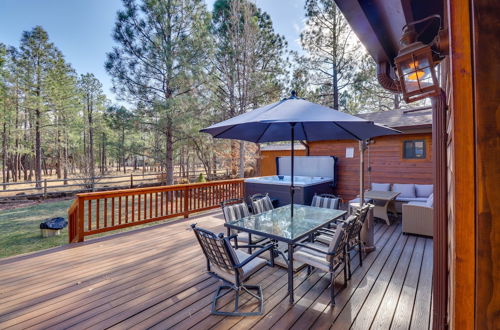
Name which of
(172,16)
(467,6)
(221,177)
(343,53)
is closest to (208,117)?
(172,16)

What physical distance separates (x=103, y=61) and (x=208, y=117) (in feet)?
15.8

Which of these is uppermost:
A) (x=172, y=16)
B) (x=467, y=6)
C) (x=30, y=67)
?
(x=172, y=16)

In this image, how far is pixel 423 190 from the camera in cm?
582

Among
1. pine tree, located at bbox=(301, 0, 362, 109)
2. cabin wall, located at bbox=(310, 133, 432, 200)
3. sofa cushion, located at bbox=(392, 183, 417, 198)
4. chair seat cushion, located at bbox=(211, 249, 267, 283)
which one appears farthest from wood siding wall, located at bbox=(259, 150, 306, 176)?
chair seat cushion, located at bbox=(211, 249, 267, 283)

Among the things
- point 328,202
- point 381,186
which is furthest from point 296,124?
point 381,186

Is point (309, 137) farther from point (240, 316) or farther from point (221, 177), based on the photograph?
point (221, 177)

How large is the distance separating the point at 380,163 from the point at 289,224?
5.20 m

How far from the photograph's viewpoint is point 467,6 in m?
0.61

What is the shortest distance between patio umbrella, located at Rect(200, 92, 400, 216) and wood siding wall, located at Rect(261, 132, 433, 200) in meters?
3.43

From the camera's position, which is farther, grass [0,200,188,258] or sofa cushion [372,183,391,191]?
sofa cushion [372,183,391,191]

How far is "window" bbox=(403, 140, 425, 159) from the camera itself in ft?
20.6

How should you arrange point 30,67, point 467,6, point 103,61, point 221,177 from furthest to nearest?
point 221,177 → point 30,67 → point 103,61 → point 467,6

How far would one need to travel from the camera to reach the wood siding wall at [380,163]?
622cm

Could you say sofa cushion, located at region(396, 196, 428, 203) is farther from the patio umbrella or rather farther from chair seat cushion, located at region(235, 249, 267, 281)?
chair seat cushion, located at region(235, 249, 267, 281)
